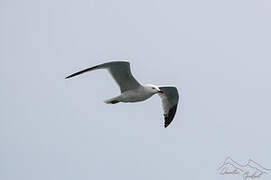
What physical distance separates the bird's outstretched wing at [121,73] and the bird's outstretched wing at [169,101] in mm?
1867

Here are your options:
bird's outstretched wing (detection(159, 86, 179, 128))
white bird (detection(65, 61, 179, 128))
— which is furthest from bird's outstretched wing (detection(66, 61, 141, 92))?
bird's outstretched wing (detection(159, 86, 179, 128))

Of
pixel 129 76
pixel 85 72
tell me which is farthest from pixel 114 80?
pixel 85 72

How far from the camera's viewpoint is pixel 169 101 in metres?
19.0

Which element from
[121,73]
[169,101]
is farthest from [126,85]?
[169,101]

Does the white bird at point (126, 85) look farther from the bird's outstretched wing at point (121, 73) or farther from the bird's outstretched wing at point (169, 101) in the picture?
the bird's outstretched wing at point (169, 101)

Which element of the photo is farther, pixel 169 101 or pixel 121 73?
pixel 169 101

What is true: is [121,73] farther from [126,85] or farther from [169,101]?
[169,101]

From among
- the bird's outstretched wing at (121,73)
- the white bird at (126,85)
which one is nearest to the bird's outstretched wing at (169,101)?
the white bird at (126,85)

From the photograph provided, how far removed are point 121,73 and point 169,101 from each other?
3.03 m

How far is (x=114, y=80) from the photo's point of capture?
55.1ft

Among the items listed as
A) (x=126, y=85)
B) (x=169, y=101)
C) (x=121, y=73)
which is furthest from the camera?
(x=169, y=101)

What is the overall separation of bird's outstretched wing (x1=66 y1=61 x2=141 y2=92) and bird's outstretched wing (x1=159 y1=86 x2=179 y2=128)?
1867 millimetres

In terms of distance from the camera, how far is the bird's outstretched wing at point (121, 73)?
1582 centimetres

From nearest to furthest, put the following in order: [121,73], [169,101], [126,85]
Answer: [121,73], [126,85], [169,101]
